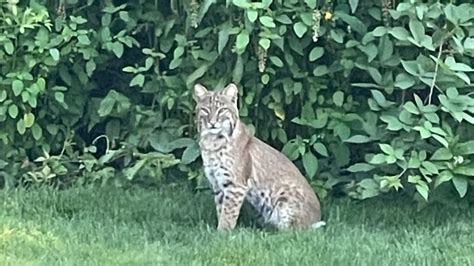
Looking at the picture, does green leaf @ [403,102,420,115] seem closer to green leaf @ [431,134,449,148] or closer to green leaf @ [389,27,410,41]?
green leaf @ [431,134,449,148]

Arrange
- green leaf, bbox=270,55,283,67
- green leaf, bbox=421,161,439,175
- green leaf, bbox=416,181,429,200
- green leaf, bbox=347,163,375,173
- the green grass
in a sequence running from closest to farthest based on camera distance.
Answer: the green grass → green leaf, bbox=416,181,429,200 → green leaf, bbox=421,161,439,175 → green leaf, bbox=347,163,375,173 → green leaf, bbox=270,55,283,67

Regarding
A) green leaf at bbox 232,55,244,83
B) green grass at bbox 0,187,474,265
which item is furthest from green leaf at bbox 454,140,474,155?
green leaf at bbox 232,55,244,83

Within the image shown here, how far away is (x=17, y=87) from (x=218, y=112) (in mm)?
1621

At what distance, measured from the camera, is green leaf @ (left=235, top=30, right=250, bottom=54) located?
25.0ft

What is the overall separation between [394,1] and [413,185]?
1217 millimetres

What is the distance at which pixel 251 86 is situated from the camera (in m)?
8.23

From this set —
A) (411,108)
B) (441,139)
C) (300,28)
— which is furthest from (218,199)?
(441,139)

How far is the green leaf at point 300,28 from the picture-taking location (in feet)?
25.2

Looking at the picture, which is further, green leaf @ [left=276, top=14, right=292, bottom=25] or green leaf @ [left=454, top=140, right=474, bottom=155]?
green leaf @ [left=276, top=14, right=292, bottom=25]

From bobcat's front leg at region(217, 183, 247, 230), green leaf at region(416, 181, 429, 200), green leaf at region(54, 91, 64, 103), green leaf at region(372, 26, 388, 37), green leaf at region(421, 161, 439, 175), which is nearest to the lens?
green leaf at region(416, 181, 429, 200)

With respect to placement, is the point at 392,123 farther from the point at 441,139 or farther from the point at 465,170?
the point at 465,170

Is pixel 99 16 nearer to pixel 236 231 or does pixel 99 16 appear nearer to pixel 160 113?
pixel 160 113

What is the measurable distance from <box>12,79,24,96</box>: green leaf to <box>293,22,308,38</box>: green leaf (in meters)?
1.97

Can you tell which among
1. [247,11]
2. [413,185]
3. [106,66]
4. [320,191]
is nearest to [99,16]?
[106,66]
